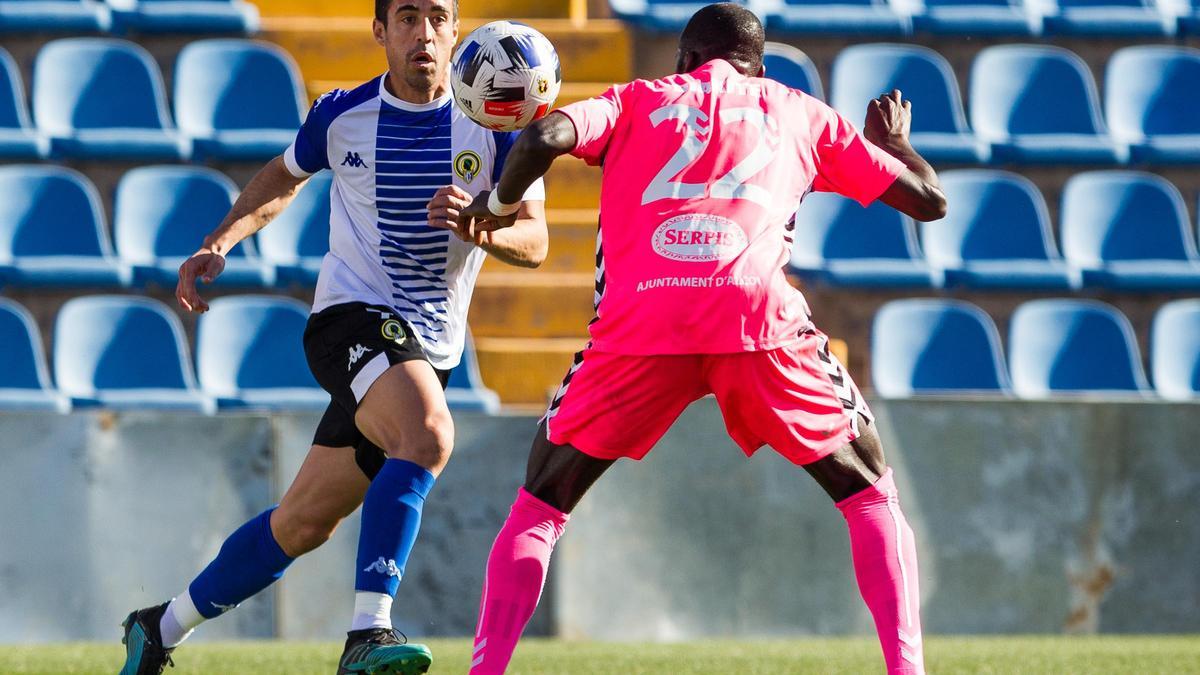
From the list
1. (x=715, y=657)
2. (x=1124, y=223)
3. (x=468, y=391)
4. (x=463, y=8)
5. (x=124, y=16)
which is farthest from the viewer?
(x=463, y=8)

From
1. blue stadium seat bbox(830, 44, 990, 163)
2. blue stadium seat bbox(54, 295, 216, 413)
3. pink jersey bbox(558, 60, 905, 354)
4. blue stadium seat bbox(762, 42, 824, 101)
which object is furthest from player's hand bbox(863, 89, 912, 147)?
blue stadium seat bbox(830, 44, 990, 163)

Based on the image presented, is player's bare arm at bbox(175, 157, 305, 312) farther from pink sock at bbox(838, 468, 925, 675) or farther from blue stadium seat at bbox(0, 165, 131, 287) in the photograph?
blue stadium seat at bbox(0, 165, 131, 287)

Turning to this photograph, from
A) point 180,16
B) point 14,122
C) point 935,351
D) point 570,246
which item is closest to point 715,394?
point 935,351

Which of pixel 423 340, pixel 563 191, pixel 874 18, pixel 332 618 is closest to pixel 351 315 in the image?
pixel 423 340

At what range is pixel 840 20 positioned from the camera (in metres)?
10.1

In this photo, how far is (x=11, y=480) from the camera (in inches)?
273

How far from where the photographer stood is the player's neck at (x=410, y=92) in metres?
4.86

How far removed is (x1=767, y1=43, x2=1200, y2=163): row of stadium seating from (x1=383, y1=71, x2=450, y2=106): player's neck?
4.93 meters

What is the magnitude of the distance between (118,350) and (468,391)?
6.42ft

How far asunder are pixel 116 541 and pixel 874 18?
5624 mm

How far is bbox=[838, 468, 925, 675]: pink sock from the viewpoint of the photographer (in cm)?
375

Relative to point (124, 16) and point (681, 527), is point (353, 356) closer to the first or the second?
point (681, 527)

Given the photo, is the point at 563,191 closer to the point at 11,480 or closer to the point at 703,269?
the point at 11,480

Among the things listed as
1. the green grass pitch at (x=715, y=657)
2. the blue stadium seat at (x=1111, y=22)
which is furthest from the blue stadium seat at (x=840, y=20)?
the green grass pitch at (x=715, y=657)
